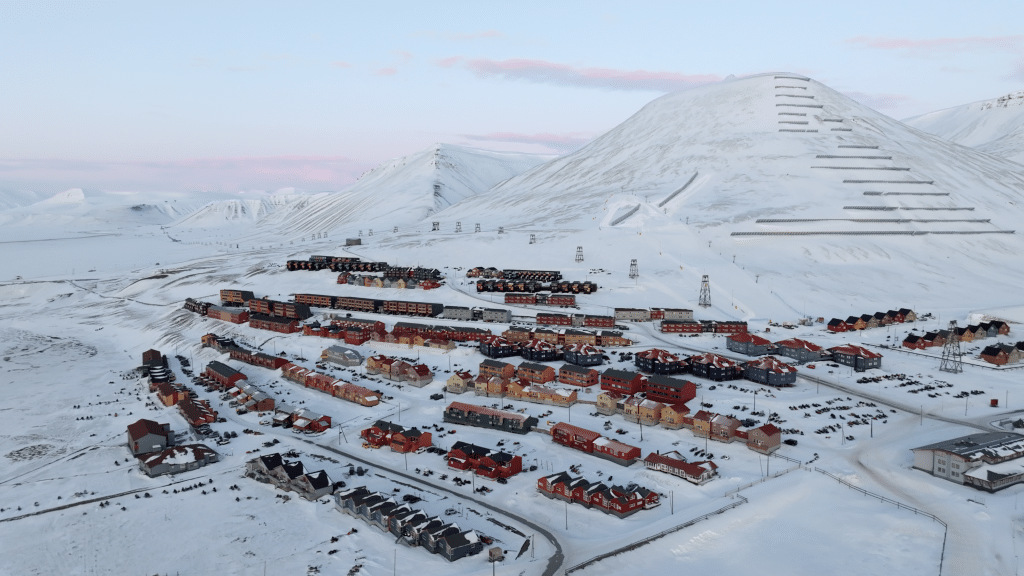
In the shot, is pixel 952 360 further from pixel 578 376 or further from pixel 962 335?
pixel 578 376

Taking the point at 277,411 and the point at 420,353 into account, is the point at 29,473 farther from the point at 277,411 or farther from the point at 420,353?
the point at 420,353

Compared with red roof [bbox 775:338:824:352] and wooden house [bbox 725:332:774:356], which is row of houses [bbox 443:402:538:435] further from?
red roof [bbox 775:338:824:352]

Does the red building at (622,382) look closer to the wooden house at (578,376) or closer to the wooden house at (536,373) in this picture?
the wooden house at (578,376)

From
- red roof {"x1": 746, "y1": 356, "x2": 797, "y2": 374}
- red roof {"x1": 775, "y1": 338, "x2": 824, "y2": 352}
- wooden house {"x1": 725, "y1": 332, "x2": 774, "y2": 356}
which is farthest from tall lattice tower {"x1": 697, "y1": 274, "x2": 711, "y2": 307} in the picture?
red roof {"x1": 746, "y1": 356, "x2": 797, "y2": 374}

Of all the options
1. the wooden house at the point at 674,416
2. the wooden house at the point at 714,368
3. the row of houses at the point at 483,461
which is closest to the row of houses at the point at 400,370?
the row of houses at the point at 483,461

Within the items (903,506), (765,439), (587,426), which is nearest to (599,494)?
(587,426)

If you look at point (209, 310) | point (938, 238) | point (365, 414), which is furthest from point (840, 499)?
point (938, 238)
